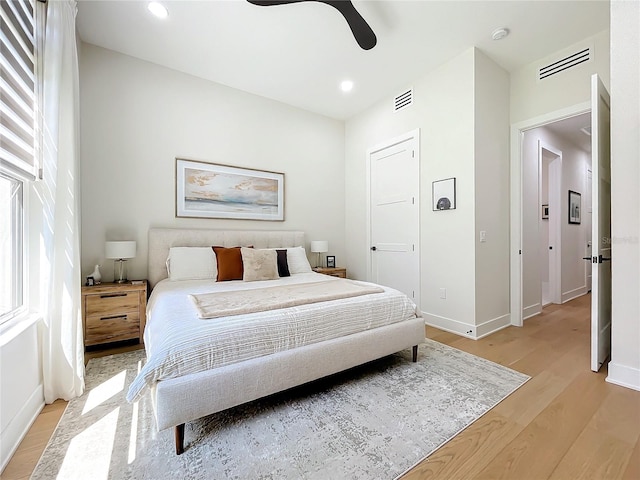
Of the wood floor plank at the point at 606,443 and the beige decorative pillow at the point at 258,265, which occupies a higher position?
the beige decorative pillow at the point at 258,265

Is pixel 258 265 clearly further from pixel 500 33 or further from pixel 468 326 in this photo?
pixel 500 33

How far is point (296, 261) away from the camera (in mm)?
3635

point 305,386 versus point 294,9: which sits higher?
point 294,9

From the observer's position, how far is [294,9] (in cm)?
242

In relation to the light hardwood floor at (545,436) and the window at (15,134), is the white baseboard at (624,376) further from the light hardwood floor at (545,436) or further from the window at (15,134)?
the window at (15,134)

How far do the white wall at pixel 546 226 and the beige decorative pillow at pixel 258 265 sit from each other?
122 inches

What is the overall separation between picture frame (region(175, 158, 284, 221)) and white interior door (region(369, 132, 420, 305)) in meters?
1.44

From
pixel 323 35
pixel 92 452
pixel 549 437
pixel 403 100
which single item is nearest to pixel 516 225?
pixel 403 100

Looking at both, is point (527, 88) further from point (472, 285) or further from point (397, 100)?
point (472, 285)

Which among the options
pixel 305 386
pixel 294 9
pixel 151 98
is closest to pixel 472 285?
pixel 305 386

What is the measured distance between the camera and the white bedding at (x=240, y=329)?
4.51 ft

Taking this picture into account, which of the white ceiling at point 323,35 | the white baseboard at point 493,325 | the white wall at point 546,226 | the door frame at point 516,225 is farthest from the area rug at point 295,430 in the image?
the white ceiling at point 323,35

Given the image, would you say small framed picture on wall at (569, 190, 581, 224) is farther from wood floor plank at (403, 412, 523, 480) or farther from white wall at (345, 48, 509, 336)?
wood floor plank at (403, 412, 523, 480)

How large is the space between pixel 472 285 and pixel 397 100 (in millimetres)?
2625
